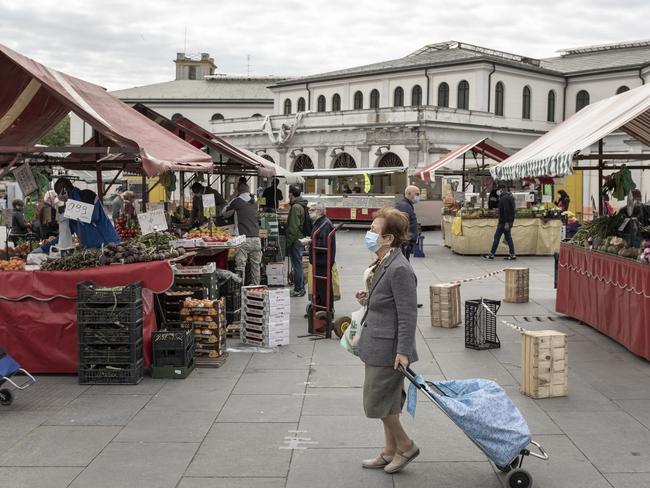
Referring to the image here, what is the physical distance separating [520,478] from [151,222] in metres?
6.74

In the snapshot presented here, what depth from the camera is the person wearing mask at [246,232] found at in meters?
13.6

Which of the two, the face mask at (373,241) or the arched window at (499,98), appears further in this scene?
the arched window at (499,98)

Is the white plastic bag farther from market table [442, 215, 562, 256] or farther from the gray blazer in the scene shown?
market table [442, 215, 562, 256]

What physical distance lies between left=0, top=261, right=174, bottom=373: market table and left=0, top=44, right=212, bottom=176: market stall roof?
3.98 feet

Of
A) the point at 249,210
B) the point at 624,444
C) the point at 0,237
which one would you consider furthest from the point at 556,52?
the point at 624,444

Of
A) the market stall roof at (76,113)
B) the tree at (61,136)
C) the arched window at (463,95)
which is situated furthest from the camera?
the tree at (61,136)

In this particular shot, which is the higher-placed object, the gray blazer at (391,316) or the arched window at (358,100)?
the arched window at (358,100)

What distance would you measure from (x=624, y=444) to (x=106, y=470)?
394 centimetres

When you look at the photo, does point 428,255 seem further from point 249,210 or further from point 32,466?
point 32,466

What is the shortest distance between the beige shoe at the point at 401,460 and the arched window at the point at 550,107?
5903cm

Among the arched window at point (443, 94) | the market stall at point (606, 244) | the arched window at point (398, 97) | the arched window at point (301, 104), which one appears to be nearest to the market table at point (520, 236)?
the market stall at point (606, 244)

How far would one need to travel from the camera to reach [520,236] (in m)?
22.3

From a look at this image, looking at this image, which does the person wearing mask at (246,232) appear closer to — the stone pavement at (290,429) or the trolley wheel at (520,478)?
the stone pavement at (290,429)

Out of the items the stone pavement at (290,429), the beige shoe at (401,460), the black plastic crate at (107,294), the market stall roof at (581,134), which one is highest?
the market stall roof at (581,134)
